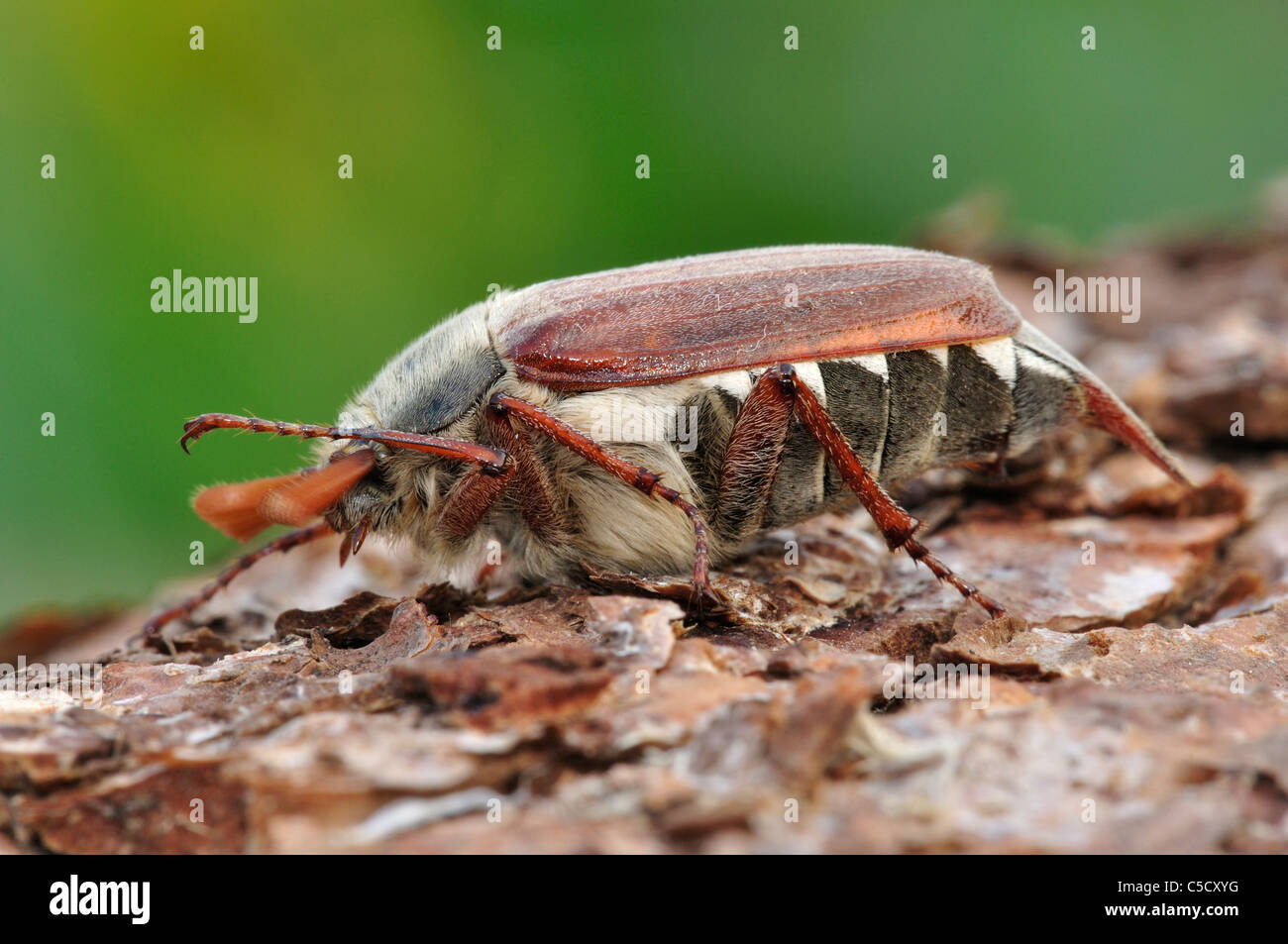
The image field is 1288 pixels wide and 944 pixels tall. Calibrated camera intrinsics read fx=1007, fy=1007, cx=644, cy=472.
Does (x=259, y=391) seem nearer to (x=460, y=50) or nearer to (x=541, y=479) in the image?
(x=460, y=50)

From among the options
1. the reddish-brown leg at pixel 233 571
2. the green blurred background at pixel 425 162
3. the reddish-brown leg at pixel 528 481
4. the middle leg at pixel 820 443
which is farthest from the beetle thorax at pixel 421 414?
the green blurred background at pixel 425 162

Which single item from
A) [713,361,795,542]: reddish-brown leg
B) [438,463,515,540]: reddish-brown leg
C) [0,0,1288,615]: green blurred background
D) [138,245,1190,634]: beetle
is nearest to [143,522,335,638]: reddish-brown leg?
[138,245,1190,634]: beetle

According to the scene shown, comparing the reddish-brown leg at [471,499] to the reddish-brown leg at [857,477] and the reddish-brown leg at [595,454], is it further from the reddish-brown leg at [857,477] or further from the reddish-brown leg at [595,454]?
the reddish-brown leg at [857,477]

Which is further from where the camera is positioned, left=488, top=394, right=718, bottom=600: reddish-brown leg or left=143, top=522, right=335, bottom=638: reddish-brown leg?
left=143, top=522, right=335, bottom=638: reddish-brown leg

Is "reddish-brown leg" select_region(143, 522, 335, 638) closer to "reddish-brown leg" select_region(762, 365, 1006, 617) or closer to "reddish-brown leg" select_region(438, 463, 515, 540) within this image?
"reddish-brown leg" select_region(438, 463, 515, 540)

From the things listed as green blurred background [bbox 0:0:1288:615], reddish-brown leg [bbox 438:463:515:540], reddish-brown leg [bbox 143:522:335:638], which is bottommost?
reddish-brown leg [bbox 143:522:335:638]
